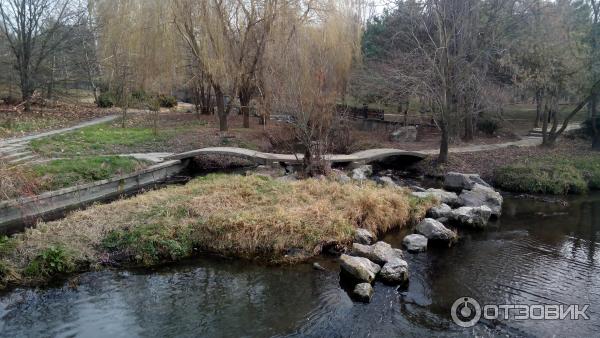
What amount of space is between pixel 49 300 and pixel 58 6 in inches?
905

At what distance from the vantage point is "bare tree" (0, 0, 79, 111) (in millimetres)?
22953

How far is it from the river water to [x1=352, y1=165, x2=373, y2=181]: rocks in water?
17.3ft

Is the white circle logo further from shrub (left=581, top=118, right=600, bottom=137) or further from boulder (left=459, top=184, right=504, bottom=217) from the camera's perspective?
shrub (left=581, top=118, right=600, bottom=137)

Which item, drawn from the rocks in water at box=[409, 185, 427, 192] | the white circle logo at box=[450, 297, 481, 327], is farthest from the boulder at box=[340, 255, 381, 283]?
the rocks in water at box=[409, 185, 427, 192]

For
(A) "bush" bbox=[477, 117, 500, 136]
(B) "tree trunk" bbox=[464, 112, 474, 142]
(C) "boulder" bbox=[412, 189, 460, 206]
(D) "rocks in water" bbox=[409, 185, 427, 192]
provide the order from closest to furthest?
(C) "boulder" bbox=[412, 189, 460, 206]
(D) "rocks in water" bbox=[409, 185, 427, 192]
(B) "tree trunk" bbox=[464, 112, 474, 142]
(A) "bush" bbox=[477, 117, 500, 136]

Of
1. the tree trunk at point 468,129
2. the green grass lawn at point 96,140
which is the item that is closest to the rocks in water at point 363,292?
the green grass lawn at point 96,140

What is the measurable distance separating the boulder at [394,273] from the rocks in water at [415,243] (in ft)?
4.57

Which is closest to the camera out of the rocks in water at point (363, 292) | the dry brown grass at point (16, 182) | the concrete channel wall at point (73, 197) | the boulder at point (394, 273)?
the rocks in water at point (363, 292)

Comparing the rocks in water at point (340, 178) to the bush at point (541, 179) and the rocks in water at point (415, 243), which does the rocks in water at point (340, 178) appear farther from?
the bush at point (541, 179)

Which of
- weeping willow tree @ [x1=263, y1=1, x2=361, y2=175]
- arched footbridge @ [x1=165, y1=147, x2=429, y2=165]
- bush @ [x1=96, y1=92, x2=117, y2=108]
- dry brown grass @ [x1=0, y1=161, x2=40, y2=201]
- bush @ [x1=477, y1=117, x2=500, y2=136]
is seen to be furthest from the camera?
bush @ [x1=96, y1=92, x2=117, y2=108]

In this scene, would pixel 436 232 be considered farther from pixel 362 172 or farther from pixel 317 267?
pixel 362 172

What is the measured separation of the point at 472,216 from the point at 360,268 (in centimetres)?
474

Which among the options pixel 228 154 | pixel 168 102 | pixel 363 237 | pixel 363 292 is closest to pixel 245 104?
pixel 228 154

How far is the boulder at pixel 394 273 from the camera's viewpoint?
8.28m
